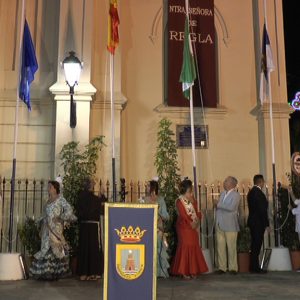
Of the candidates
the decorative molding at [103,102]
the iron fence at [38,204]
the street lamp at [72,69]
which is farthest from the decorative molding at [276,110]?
the street lamp at [72,69]

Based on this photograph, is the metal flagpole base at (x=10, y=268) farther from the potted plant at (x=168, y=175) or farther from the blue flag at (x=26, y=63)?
the blue flag at (x=26, y=63)

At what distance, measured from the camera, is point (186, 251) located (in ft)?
28.2

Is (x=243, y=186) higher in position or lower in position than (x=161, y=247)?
higher

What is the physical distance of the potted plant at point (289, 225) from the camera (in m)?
9.90

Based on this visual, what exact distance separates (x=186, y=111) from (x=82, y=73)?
2754mm

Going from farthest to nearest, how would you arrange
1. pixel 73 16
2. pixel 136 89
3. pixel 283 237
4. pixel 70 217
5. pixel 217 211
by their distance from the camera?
pixel 136 89 → pixel 73 16 → pixel 283 237 → pixel 217 211 → pixel 70 217

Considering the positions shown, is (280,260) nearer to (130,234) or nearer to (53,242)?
(53,242)

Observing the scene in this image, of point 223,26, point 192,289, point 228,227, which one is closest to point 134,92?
point 223,26

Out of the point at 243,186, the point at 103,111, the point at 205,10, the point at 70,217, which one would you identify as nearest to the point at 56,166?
the point at 103,111

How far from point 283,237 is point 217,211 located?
6.17ft

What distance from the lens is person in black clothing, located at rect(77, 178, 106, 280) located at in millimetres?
8305

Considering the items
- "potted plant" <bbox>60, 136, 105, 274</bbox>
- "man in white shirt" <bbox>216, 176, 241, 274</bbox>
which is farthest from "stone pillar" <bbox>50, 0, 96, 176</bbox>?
"man in white shirt" <bbox>216, 176, 241, 274</bbox>

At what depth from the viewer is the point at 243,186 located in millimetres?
11977

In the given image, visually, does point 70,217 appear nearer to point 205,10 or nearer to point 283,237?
point 283,237
